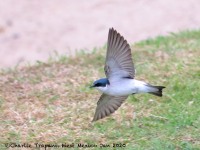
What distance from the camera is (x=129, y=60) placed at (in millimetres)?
6293

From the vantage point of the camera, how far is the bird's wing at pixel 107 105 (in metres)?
6.68

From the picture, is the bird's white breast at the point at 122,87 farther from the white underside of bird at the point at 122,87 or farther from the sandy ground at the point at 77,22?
the sandy ground at the point at 77,22

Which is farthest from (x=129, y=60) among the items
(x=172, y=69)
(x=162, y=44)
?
(x=162, y=44)

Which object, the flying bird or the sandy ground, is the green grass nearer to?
the flying bird

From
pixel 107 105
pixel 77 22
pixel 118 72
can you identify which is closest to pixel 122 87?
pixel 118 72

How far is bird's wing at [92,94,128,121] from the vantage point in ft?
21.9

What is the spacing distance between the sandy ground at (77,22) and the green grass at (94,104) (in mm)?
3158

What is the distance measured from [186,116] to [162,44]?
9.03 feet

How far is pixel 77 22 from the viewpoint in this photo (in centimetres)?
1343

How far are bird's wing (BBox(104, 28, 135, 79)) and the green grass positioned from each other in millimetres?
585

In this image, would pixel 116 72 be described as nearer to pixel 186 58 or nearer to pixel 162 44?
pixel 186 58

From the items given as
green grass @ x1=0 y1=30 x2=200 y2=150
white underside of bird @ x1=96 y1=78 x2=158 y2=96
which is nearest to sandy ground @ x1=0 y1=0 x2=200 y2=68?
green grass @ x1=0 y1=30 x2=200 y2=150

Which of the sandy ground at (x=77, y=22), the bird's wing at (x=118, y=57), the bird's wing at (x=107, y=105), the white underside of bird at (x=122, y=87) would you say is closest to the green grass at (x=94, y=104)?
the bird's wing at (x=107, y=105)

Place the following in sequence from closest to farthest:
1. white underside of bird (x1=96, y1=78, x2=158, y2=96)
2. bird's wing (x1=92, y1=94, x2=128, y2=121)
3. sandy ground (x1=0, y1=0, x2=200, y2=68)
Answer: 1. white underside of bird (x1=96, y1=78, x2=158, y2=96)
2. bird's wing (x1=92, y1=94, x2=128, y2=121)
3. sandy ground (x1=0, y1=0, x2=200, y2=68)
